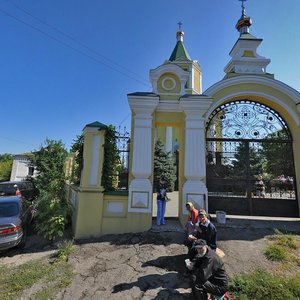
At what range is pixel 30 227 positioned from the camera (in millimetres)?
7891

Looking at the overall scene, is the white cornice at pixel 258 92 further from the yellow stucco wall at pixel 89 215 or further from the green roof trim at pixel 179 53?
the green roof trim at pixel 179 53

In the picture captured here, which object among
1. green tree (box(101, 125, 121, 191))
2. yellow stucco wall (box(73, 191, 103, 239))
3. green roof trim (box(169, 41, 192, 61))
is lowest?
yellow stucco wall (box(73, 191, 103, 239))

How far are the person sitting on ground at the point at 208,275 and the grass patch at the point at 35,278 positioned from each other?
8.34 ft

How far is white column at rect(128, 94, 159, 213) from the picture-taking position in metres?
6.29

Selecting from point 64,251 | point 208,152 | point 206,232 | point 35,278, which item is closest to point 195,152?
point 208,152

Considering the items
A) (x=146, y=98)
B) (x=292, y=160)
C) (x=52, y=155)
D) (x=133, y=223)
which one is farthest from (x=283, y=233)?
(x=52, y=155)

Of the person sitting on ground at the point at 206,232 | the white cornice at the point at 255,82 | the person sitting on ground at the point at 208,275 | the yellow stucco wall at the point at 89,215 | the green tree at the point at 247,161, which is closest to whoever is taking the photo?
the person sitting on ground at the point at 208,275

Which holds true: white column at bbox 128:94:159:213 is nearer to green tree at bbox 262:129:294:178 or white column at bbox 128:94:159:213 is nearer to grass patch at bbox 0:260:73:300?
grass patch at bbox 0:260:73:300

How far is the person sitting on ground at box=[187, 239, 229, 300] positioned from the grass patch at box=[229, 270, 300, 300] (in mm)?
557

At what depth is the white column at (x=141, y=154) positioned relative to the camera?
6293 mm

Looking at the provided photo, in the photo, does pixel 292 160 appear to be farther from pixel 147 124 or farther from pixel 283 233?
pixel 147 124

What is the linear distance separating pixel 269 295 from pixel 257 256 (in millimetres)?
1293

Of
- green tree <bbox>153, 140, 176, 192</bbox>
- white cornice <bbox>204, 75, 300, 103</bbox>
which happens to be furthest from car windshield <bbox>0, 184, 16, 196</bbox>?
white cornice <bbox>204, 75, 300, 103</bbox>

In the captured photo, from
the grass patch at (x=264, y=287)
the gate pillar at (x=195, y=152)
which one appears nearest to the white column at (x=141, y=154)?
the gate pillar at (x=195, y=152)
